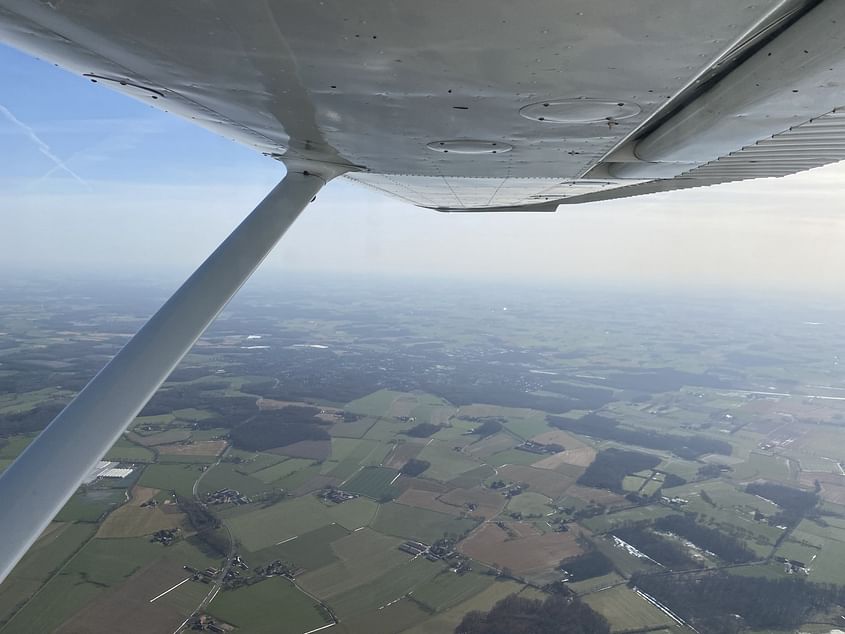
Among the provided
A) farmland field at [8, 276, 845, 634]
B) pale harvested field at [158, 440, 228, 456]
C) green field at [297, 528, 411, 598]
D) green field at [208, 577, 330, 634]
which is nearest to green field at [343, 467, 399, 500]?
farmland field at [8, 276, 845, 634]

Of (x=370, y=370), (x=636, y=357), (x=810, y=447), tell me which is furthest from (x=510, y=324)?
(x=810, y=447)

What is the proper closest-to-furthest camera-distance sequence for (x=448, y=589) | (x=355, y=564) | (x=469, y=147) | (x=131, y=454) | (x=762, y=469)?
1. (x=469, y=147)
2. (x=448, y=589)
3. (x=355, y=564)
4. (x=131, y=454)
5. (x=762, y=469)

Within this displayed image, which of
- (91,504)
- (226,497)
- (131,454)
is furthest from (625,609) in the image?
(131,454)

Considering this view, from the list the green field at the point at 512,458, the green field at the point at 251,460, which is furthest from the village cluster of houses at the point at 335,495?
the green field at the point at 512,458

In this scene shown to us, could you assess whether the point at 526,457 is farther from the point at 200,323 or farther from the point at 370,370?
the point at 200,323

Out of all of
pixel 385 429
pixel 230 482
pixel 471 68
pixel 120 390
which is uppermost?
pixel 471 68

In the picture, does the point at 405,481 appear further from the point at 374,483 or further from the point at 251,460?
the point at 251,460
